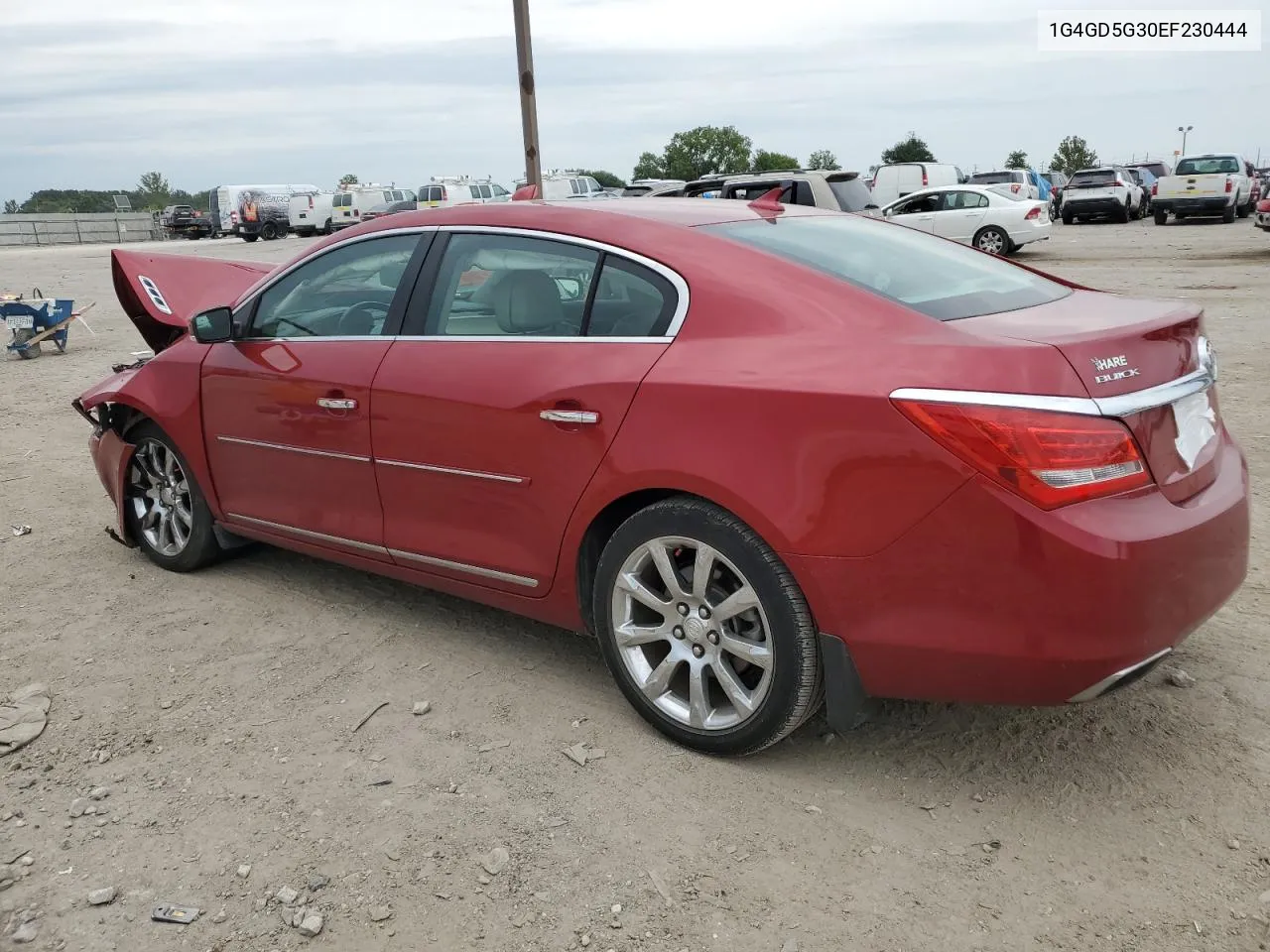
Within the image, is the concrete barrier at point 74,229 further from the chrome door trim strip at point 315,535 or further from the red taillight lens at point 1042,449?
the red taillight lens at point 1042,449

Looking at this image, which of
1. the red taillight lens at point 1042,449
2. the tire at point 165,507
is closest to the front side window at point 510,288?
the red taillight lens at point 1042,449

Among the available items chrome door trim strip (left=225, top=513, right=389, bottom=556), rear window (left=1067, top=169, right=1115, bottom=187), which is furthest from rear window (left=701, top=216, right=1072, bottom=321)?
rear window (left=1067, top=169, right=1115, bottom=187)

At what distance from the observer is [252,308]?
4465 millimetres

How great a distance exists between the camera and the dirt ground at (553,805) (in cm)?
255

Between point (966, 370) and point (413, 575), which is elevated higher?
point (966, 370)

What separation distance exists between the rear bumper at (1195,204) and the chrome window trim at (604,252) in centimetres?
3062

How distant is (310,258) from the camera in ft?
14.2

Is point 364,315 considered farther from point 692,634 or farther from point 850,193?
point 850,193

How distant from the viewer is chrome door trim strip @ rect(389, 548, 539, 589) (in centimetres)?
358

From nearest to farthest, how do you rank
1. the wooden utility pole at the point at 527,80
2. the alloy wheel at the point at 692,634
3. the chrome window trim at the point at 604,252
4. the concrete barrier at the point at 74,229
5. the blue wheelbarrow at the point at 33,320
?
the alloy wheel at the point at 692,634 → the chrome window trim at the point at 604,252 → the wooden utility pole at the point at 527,80 → the blue wheelbarrow at the point at 33,320 → the concrete barrier at the point at 74,229

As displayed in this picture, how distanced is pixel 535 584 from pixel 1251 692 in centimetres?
223

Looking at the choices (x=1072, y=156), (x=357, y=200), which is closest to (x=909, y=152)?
(x=1072, y=156)

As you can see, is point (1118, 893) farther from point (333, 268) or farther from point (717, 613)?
point (333, 268)

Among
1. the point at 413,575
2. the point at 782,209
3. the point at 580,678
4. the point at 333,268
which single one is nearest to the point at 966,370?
the point at 782,209
